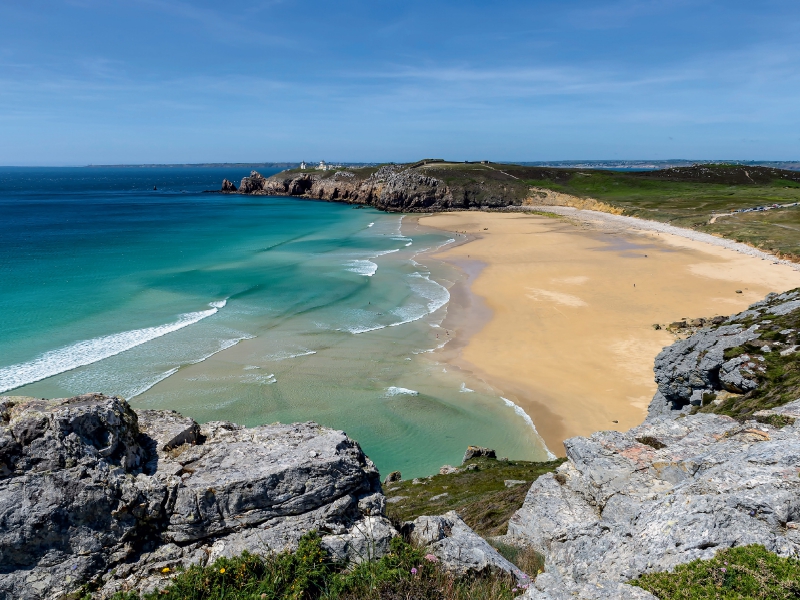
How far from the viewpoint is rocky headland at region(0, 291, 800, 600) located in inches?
211

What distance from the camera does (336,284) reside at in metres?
38.8

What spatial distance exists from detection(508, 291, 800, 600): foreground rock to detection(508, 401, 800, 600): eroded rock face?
15 mm

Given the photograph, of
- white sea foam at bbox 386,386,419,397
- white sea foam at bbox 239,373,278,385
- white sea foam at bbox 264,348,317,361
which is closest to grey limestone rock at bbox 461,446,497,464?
white sea foam at bbox 386,386,419,397

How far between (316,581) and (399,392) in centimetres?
1545

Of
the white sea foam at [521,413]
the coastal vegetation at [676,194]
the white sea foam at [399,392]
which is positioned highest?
the coastal vegetation at [676,194]

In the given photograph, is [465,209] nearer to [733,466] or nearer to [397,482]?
[397,482]

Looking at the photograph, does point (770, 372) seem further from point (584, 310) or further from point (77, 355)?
point (77, 355)

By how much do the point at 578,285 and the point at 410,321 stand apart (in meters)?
15.6

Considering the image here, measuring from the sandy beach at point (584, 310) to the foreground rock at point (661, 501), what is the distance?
28.5 ft

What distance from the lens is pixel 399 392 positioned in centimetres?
2091

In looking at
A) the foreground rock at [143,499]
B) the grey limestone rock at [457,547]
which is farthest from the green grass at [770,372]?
the foreground rock at [143,499]

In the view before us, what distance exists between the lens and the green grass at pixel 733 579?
4.64 meters

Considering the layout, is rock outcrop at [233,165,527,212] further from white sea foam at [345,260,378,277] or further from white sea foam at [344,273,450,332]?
white sea foam at [344,273,450,332]

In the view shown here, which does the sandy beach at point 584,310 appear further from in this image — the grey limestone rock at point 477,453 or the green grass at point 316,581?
the green grass at point 316,581
